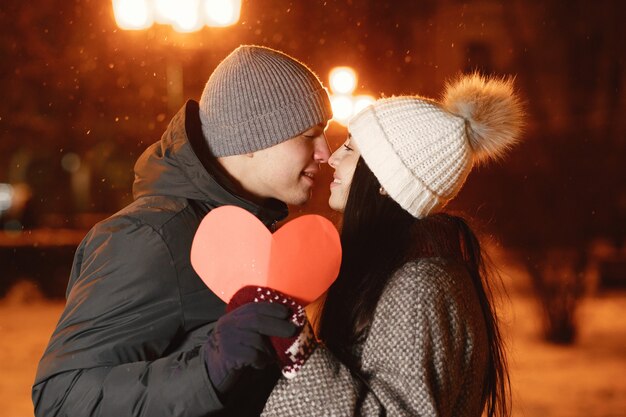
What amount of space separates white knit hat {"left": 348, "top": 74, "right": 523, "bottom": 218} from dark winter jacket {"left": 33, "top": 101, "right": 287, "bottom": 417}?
1.64ft

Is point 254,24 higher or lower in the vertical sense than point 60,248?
higher

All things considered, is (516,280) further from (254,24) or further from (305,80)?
(305,80)

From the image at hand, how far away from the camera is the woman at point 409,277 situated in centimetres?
220

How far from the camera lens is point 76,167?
100 feet

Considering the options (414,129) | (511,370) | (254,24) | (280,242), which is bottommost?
(511,370)

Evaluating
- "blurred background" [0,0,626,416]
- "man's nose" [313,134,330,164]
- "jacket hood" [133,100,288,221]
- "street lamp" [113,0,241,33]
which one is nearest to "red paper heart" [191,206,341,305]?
"jacket hood" [133,100,288,221]

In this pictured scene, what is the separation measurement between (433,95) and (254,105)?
1853 cm

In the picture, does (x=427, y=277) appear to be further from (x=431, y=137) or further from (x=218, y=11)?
(x=218, y=11)

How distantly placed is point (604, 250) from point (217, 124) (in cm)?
1318

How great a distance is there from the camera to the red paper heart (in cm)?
211

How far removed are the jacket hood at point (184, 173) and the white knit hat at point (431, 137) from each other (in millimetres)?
444

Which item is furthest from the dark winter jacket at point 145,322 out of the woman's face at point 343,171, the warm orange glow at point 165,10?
the warm orange glow at point 165,10

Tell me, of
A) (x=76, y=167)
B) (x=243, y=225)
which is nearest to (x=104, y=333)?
(x=243, y=225)

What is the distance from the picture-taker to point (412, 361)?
223 centimetres
